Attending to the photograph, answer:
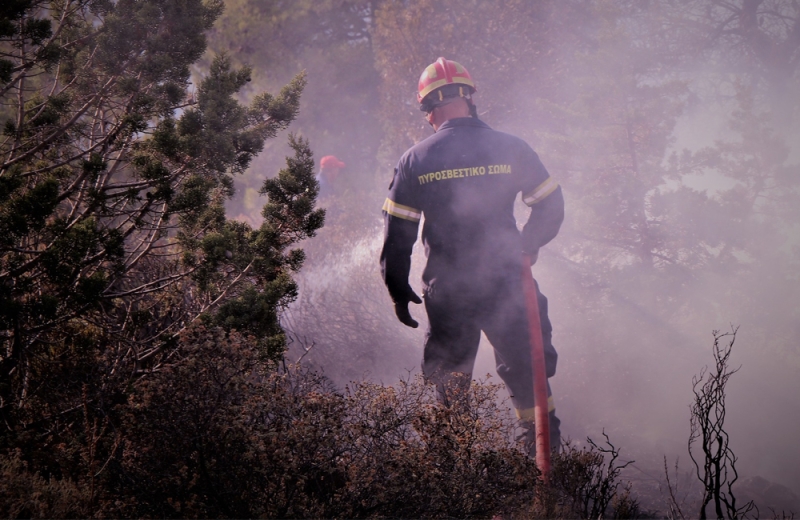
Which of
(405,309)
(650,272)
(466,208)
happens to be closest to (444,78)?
(466,208)

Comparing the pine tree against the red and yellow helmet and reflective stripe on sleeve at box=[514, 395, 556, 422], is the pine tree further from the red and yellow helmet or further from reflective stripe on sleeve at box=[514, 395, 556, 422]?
reflective stripe on sleeve at box=[514, 395, 556, 422]

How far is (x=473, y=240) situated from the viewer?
12.6 ft

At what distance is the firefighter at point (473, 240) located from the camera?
3.82 m

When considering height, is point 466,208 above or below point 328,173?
below

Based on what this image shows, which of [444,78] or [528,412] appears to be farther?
[444,78]

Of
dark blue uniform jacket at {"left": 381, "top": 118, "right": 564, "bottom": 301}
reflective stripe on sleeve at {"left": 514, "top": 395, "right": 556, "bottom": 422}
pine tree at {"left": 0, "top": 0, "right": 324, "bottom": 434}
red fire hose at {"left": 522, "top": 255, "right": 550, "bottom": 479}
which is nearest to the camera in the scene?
pine tree at {"left": 0, "top": 0, "right": 324, "bottom": 434}

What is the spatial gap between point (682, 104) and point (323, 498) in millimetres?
9201

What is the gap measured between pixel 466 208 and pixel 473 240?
0.23 metres

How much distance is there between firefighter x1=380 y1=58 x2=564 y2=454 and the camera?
151 inches

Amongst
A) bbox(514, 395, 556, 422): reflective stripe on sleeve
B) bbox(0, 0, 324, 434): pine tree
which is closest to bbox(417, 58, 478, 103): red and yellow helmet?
bbox(0, 0, 324, 434): pine tree

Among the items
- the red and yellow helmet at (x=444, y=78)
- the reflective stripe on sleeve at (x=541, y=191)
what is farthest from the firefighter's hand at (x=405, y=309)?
the red and yellow helmet at (x=444, y=78)

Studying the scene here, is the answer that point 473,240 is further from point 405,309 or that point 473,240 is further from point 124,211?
point 124,211

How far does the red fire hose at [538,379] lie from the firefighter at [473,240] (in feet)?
0.69

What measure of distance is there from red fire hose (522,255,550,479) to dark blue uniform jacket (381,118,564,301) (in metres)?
0.28
